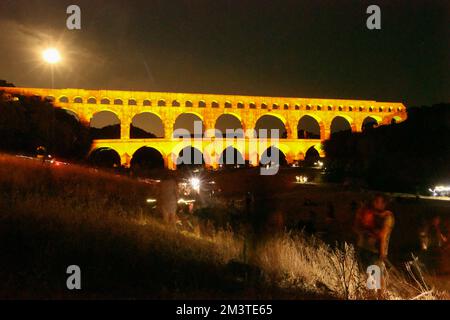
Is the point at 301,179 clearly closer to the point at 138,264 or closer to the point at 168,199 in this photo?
the point at 168,199

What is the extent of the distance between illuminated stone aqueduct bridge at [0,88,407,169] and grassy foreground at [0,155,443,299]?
49749 mm

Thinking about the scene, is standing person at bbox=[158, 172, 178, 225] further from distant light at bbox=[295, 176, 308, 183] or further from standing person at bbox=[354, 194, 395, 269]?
distant light at bbox=[295, 176, 308, 183]

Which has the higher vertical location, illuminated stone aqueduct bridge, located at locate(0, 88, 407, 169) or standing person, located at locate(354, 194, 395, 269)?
illuminated stone aqueduct bridge, located at locate(0, 88, 407, 169)

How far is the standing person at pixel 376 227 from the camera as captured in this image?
17.3 ft

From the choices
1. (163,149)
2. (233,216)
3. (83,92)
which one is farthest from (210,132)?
(233,216)

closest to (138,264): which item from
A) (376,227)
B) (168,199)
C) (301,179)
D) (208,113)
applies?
(376,227)

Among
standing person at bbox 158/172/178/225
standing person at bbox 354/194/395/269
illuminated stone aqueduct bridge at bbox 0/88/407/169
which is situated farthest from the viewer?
illuminated stone aqueduct bridge at bbox 0/88/407/169

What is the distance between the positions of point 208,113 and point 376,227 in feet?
199

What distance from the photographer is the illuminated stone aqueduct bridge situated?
5884 centimetres

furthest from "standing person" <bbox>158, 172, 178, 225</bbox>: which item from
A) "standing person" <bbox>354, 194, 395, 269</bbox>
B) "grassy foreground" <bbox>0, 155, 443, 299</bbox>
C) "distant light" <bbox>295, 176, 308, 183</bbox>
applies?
"distant light" <bbox>295, 176, 308, 183</bbox>

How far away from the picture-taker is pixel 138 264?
16.1 feet

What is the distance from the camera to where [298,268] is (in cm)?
592

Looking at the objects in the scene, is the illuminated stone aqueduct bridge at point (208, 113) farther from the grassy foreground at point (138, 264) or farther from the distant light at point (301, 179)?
the grassy foreground at point (138, 264)
